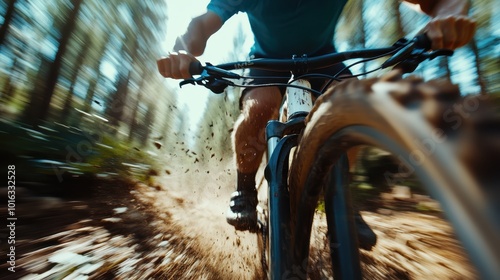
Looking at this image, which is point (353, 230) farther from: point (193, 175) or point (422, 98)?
point (193, 175)

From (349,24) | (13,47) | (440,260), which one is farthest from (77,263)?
(349,24)

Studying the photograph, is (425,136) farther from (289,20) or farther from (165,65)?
(289,20)

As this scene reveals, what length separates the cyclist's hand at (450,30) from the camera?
1016 millimetres

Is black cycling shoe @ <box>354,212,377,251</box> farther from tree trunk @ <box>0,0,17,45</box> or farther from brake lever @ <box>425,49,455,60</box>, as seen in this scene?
tree trunk @ <box>0,0,17,45</box>

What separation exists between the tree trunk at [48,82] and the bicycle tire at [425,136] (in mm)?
4965

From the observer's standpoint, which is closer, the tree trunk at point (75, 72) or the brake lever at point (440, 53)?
the brake lever at point (440, 53)

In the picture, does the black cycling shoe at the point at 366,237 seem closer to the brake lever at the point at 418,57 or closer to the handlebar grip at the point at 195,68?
the brake lever at the point at 418,57

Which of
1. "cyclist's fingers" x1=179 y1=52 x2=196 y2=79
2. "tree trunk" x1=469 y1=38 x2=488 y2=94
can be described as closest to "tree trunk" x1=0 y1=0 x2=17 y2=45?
"cyclist's fingers" x1=179 y1=52 x2=196 y2=79

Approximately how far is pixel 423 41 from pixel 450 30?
9 centimetres

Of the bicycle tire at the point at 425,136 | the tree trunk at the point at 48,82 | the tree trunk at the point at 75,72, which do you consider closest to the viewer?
the bicycle tire at the point at 425,136

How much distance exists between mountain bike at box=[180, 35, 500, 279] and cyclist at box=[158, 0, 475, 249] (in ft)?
2.02

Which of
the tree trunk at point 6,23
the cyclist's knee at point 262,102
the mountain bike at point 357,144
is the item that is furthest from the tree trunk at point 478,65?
the tree trunk at point 6,23

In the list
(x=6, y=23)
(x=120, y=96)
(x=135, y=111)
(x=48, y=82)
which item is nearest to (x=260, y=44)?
(x=6, y=23)

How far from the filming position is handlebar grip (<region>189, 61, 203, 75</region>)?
129 centimetres
